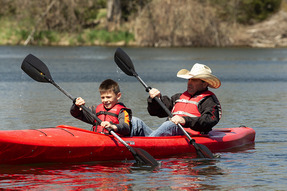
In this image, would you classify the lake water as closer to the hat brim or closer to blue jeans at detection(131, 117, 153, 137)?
blue jeans at detection(131, 117, 153, 137)

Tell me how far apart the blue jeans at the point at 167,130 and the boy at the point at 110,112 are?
1.46 ft

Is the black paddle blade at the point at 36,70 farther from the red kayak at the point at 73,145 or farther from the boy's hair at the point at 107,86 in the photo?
the boy's hair at the point at 107,86

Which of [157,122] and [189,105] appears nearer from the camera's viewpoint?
[189,105]

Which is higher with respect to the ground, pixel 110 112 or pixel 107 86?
pixel 107 86

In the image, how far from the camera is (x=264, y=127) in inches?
480

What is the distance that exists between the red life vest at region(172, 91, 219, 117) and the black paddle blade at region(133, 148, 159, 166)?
0.95 meters

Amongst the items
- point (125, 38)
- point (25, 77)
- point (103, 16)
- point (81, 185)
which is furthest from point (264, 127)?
point (103, 16)

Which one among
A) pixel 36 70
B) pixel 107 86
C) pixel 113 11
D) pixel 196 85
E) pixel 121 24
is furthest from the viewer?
pixel 113 11

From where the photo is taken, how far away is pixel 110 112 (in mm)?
8531

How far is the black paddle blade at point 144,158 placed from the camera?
8336mm

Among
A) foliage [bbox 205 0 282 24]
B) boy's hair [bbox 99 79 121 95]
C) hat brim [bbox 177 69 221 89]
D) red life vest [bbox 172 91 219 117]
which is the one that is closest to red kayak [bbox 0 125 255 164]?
red life vest [bbox 172 91 219 117]

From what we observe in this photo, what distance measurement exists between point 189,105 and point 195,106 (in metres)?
0.09

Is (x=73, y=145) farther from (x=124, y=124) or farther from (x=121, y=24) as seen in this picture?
(x=121, y=24)

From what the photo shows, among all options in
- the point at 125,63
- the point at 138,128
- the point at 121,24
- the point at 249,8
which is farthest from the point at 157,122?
the point at 249,8
